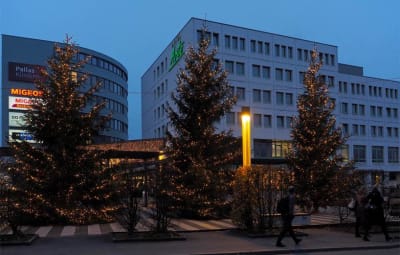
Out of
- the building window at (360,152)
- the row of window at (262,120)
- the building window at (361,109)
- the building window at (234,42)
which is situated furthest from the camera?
the building window at (361,109)

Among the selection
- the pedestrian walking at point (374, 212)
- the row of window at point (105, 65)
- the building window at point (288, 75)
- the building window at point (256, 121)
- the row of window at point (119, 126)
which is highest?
the row of window at point (105, 65)

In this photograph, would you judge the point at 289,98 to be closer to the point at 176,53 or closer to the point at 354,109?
the point at 176,53

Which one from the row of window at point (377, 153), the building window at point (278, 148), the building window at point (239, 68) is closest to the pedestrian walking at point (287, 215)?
the building window at point (239, 68)

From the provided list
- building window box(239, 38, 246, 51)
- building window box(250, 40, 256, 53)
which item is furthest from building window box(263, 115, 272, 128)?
building window box(239, 38, 246, 51)

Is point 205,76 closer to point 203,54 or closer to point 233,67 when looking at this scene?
point 203,54

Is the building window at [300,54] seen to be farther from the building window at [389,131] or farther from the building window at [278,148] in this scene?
the building window at [389,131]

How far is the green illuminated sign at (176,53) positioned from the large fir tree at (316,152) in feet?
154

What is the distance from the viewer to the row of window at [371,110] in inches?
3795

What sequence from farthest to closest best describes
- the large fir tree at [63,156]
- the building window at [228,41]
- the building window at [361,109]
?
the building window at [361,109] → the building window at [228,41] → the large fir tree at [63,156]

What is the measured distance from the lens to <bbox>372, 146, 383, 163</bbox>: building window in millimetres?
100588

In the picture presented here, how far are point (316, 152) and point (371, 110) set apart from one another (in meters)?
77.5

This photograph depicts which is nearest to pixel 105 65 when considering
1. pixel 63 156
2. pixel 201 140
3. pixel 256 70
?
pixel 256 70

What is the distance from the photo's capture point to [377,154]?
3991 inches

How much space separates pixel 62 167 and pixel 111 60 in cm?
8408
